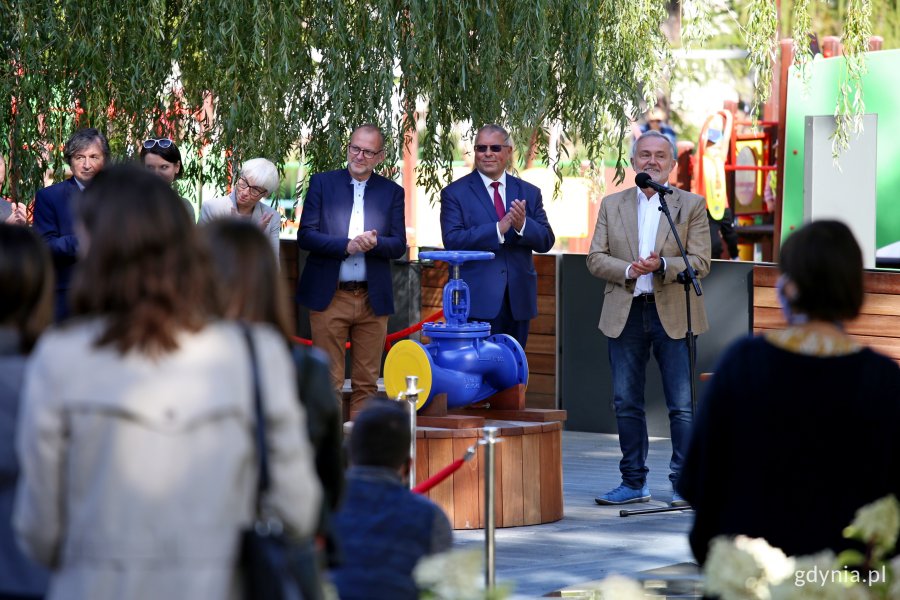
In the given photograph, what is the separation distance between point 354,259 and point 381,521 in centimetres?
409

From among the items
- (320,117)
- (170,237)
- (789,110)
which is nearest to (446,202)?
(320,117)

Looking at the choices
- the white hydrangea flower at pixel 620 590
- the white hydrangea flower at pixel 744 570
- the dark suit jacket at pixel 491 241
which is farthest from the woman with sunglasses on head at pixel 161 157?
the white hydrangea flower at pixel 744 570

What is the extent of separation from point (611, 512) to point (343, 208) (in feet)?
6.84

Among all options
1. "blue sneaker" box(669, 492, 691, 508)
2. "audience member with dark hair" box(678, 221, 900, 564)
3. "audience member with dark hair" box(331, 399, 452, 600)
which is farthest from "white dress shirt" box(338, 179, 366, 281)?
"audience member with dark hair" box(678, 221, 900, 564)

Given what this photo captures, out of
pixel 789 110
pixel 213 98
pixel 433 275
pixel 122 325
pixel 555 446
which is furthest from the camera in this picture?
pixel 789 110

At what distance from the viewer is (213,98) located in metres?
8.15

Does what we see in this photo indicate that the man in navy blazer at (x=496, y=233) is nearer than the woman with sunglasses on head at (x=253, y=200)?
No

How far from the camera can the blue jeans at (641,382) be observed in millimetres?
7398

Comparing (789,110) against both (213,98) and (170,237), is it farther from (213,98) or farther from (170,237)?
(170,237)

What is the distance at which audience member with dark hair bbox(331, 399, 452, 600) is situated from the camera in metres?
3.49

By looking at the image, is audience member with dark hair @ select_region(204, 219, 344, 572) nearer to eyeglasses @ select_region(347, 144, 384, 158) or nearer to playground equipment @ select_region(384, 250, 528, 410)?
playground equipment @ select_region(384, 250, 528, 410)

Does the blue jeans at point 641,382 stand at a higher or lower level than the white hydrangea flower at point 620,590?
lower

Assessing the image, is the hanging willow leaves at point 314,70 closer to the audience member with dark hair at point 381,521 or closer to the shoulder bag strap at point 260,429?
the audience member with dark hair at point 381,521

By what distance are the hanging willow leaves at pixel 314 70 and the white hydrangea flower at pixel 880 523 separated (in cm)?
504
